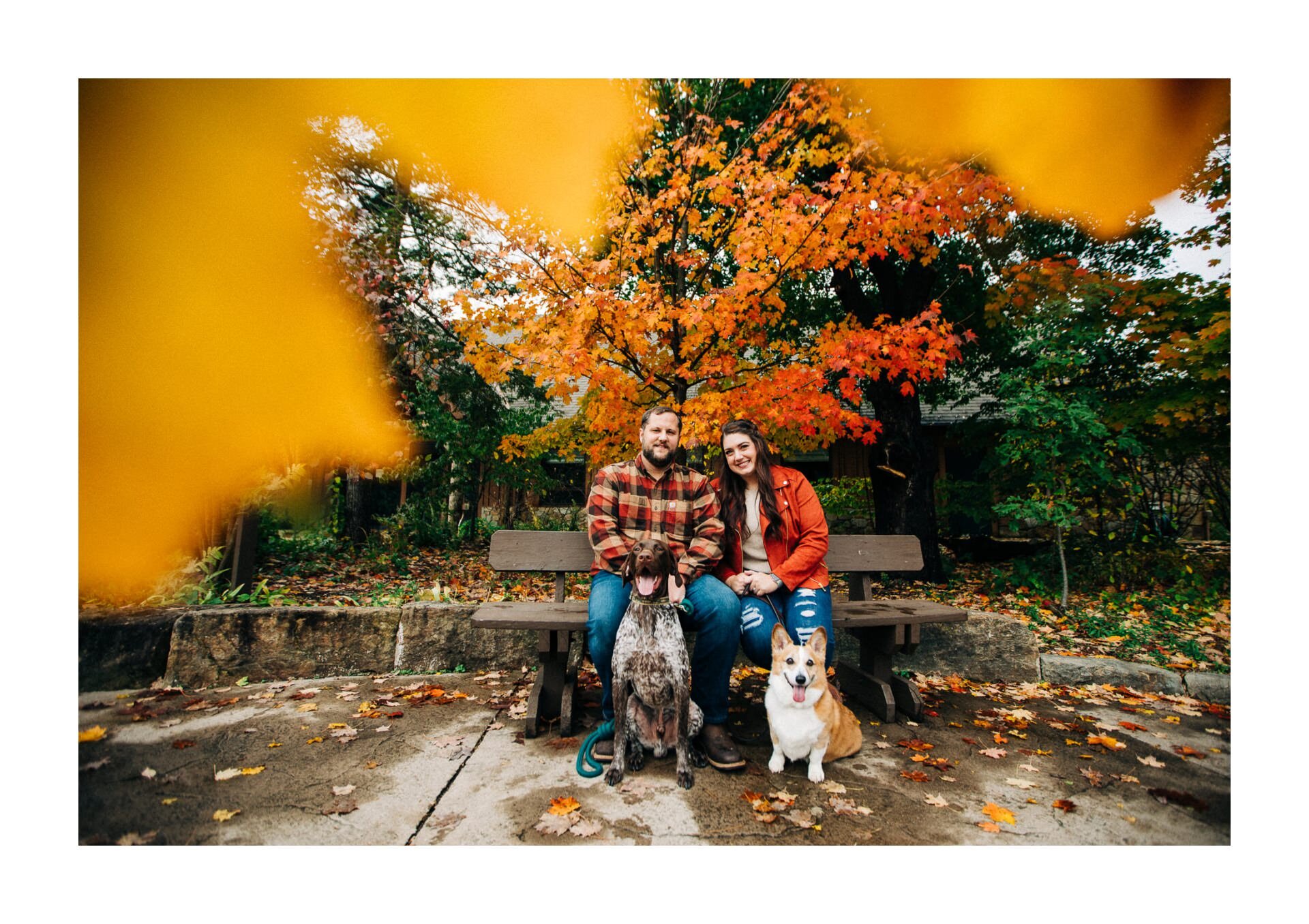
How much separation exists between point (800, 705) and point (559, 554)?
1555mm

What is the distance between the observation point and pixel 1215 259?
2902mm

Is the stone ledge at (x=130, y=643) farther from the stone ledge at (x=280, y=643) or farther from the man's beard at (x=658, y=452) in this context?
the man's beard at (x=658, y=452)

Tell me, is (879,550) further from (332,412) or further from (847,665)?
(332,412)

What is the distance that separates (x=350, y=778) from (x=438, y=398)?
4.76m

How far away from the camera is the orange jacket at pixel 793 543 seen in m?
2.72

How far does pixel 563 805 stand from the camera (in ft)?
6.61

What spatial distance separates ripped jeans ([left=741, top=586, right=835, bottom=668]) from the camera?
261 cm

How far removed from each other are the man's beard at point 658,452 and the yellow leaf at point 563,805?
151cm

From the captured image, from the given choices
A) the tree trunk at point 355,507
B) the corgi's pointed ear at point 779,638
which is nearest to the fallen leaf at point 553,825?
the corgi's pointed ear at point 779,638

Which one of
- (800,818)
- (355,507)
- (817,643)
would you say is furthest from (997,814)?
(355,507)

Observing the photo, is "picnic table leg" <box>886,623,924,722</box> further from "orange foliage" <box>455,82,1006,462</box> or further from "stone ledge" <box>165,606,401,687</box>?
"stone ledge" <box>165,606,401,687</box>

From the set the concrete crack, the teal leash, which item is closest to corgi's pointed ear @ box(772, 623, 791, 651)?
the teal leash

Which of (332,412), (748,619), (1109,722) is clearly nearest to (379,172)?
(332,412)

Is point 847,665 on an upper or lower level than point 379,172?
lower
